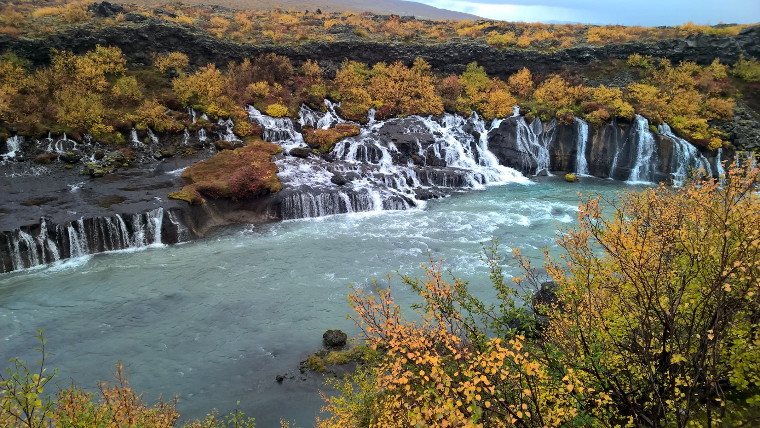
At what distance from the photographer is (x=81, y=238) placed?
25.6 meters

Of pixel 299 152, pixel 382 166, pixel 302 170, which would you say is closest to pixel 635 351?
pixel 302 170

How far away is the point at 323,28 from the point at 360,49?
13.2 meters

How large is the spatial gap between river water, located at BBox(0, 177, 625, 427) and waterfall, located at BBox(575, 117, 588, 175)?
1473 centimetres

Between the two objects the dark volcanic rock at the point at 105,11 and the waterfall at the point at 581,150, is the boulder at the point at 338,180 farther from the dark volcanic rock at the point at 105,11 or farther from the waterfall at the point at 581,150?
the dark volcanic rock at the point at 105,11

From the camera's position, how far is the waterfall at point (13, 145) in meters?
33.0

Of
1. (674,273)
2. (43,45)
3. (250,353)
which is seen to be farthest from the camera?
(43,45)

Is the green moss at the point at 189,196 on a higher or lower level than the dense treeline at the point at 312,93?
lower

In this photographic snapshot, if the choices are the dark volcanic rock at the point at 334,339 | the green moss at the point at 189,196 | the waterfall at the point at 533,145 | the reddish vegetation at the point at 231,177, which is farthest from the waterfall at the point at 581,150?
the green moss at the point at 189,196

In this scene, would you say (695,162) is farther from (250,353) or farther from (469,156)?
(250,353)

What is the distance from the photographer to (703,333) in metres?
A: 7.02

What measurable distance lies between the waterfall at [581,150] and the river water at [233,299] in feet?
48.3

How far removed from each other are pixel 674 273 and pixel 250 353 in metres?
15.1

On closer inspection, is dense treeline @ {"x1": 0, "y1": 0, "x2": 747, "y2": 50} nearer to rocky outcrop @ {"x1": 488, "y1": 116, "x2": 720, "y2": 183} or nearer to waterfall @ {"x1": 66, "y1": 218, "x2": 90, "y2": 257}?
rocky outcrop @ {"x1": 488, "y1": 116, "x2": 720, "y2": 183}

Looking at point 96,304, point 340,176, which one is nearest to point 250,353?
point 96,304
